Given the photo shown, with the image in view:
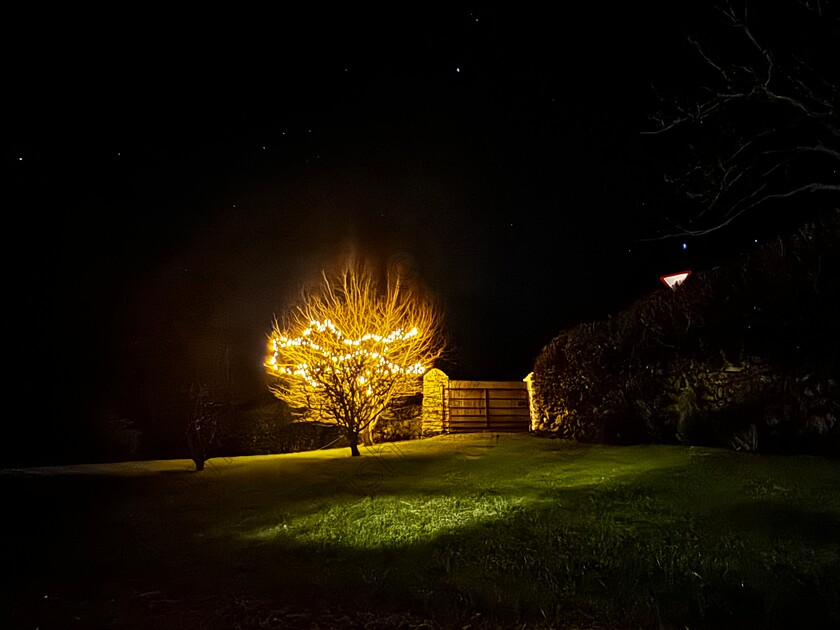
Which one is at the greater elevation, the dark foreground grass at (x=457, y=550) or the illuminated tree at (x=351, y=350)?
the illuminated tree at (x=351, y=350)

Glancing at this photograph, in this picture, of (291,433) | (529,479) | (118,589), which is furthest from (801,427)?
(291,433)

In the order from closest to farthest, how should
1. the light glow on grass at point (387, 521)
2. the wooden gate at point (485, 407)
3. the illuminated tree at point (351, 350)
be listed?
the light glow on grass at point (387, 521), the illuminated tree at point (351, 350), the wooden gate at point (485, 407)

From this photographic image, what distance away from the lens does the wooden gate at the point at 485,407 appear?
24.7m

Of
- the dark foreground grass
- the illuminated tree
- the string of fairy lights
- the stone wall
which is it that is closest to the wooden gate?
the stone wall

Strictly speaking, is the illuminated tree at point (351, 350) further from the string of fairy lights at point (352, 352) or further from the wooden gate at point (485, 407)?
the wooden gate at point (485, 407)

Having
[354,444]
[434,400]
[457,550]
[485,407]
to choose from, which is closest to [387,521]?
[457,550]

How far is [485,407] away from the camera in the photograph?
985 inches

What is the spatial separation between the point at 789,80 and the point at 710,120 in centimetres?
130

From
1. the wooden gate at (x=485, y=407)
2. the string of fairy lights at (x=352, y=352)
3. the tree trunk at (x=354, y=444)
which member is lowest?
the tree trunk at (x=354, y=444)

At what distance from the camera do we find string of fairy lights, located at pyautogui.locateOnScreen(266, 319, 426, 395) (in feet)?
62.3

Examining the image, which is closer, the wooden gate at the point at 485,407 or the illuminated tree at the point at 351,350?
the illuminated tree at the point at 351,350

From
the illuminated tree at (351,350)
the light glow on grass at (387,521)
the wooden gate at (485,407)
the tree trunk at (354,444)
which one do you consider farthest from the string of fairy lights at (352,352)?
the light glow on grass at (387,521)

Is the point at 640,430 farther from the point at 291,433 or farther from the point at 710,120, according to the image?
the point at 291,433

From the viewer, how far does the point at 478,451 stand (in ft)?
56.0
